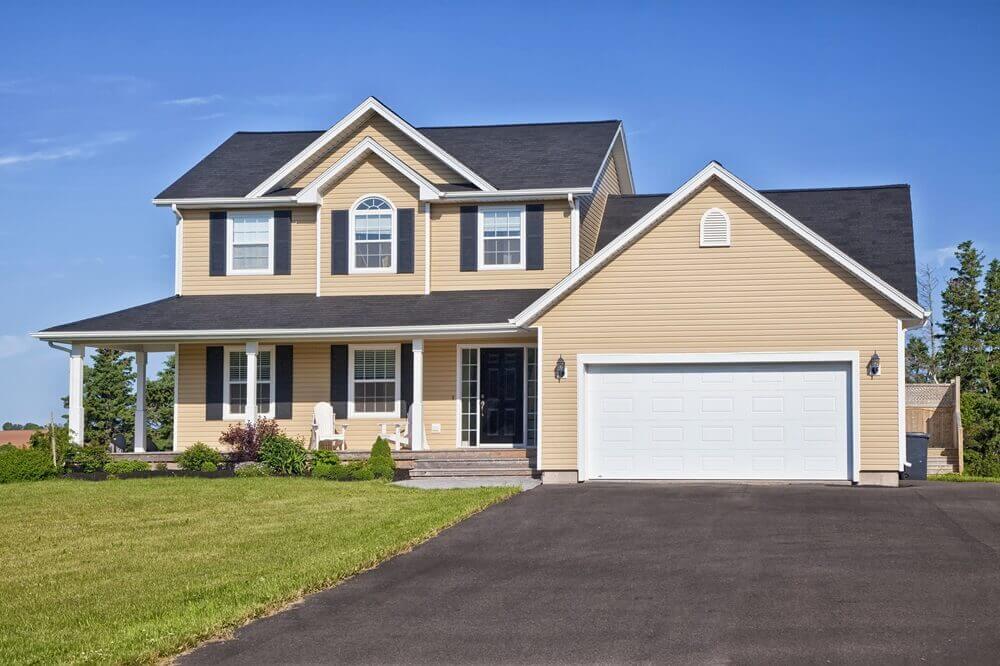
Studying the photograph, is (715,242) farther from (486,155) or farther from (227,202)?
(227,202)

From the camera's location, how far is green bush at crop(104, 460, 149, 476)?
23.2 meters

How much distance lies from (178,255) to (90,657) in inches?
711

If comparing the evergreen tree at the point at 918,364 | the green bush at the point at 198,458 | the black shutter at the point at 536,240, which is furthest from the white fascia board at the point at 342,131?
the evergreen tree at the point at 918,364

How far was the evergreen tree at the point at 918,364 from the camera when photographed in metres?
41.8

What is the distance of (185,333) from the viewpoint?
2344 cm

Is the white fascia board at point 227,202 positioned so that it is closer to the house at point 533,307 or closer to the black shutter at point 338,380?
the house at point 533,307

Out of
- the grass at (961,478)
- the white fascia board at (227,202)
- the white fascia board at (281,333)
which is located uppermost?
the white fascia board at (227,202)

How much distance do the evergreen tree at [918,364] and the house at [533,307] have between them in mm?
18106

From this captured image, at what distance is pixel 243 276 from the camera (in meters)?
25.9

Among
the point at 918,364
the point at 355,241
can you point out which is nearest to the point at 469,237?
the point at 355,241

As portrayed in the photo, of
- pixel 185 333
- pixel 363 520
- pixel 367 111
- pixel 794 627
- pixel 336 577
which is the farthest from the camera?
pixel 367 111

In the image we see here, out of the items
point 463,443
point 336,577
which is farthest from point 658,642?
point 463,443

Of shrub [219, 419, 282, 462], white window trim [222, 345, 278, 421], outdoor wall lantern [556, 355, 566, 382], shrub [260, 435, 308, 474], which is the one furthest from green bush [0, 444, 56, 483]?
outdoor wall lantern [556, 355, 566, 382]

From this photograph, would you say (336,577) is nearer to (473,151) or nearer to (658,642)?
(658,642)
